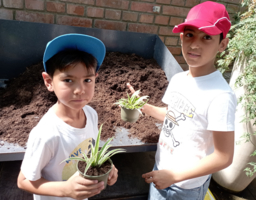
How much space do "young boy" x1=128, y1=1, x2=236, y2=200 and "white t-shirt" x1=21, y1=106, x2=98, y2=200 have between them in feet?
1.54

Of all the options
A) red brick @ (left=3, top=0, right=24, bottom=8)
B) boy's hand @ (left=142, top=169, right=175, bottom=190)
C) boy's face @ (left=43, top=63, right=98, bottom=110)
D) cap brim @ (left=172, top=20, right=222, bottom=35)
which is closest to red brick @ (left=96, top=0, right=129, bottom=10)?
red brick @ (left=3, top=0, right=24, bottom=8)

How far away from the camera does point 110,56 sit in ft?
7.57

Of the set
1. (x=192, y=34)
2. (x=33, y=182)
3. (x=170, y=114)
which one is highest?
(x=192, y=34)

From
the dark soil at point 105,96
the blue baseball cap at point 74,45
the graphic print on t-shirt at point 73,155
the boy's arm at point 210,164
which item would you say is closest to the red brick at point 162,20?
the dark soil at point 105,96

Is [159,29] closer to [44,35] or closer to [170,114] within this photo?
[44,35]

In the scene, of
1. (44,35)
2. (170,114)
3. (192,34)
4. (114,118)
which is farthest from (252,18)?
(44,35)

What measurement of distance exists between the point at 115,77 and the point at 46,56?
119 centimetres

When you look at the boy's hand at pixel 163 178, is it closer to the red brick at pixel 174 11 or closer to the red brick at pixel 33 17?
the red brick at pixel 33 17

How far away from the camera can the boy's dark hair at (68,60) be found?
0.90 m

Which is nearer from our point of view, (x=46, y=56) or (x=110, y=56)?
(x=46, y=56)

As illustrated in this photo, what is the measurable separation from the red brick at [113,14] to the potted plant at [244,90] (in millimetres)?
1255

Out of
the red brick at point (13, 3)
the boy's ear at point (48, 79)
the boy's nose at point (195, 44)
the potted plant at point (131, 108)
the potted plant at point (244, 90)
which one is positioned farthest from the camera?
the red brick at point (13, 3)

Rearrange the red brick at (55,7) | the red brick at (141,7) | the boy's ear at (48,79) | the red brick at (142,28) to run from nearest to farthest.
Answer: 1. the boy's ear at (48,79)
2. the red brick at (55,7)
3. the red brick at (141,7)
4. the red brick at (142,28)

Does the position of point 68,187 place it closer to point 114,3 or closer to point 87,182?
point 87,182
